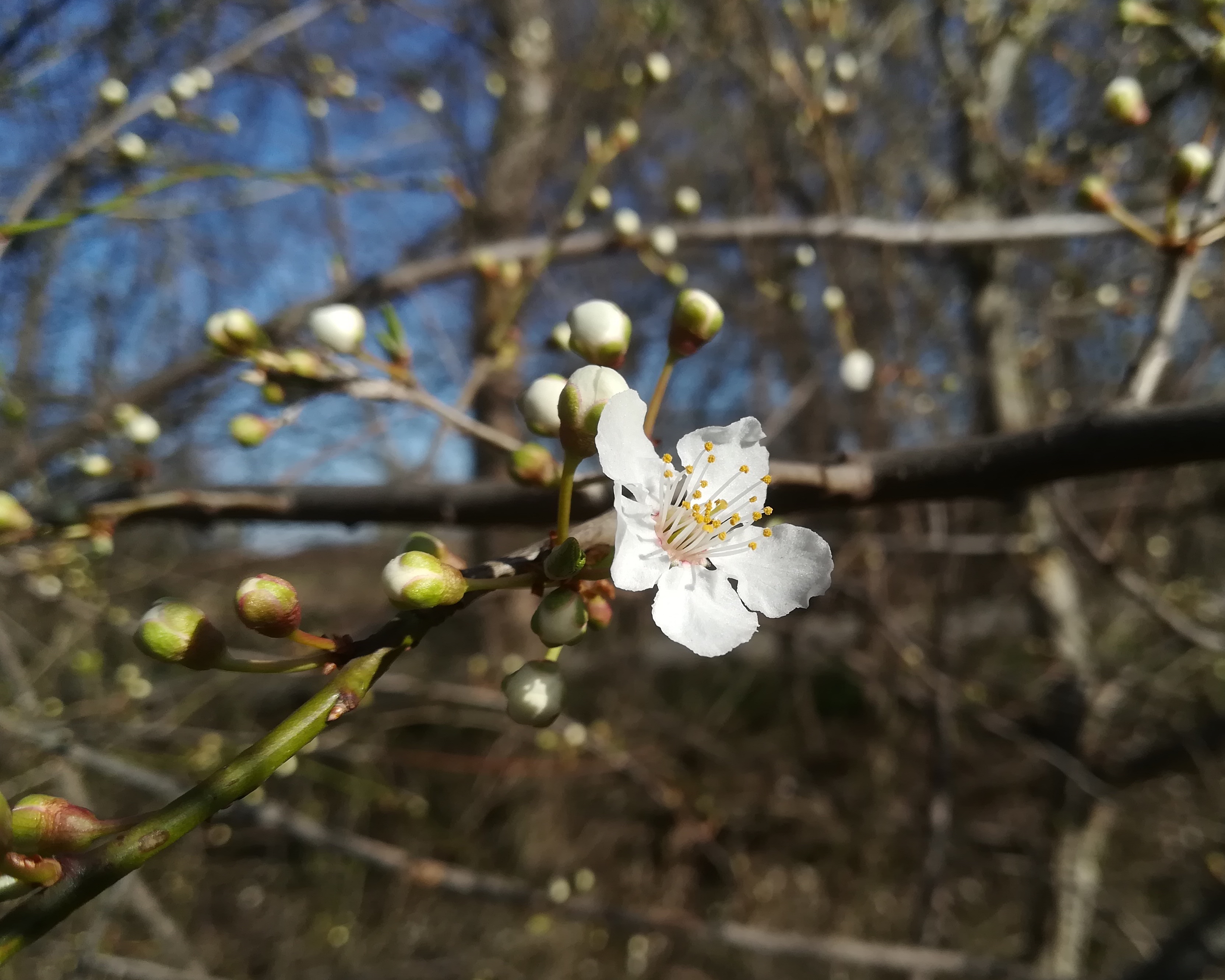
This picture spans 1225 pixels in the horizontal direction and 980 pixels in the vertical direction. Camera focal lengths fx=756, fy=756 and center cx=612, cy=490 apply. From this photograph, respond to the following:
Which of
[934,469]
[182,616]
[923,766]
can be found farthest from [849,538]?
[182,616]

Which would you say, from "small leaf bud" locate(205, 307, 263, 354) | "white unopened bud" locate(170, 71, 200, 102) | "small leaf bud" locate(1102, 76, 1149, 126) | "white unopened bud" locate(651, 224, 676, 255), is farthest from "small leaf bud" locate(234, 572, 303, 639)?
"white unopened bud" locate(170, 71, 200, 102)

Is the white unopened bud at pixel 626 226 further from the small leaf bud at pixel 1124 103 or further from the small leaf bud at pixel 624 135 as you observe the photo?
the small leaf bud at pixel 1124 103

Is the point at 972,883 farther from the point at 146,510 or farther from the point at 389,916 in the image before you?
the point at 146,510

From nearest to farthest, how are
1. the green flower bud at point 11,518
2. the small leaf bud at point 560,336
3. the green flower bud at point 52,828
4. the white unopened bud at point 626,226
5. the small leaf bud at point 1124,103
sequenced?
the green flower bud at point 52,828 < the green flower bud at point 11,518 < the small leaf bud at point 560,336 < the small leaf bud at point 1124,103 < the white unopened bud at point 626,226

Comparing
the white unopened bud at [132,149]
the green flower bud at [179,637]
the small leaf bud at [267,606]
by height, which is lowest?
the green flower bud at [179,637]

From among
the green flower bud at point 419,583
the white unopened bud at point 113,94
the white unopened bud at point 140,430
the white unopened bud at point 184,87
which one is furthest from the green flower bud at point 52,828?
the white unopened bud at point 184,87

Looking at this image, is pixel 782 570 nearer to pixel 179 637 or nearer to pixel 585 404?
pixel 585 404

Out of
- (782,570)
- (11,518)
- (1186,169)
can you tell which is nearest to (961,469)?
(782,570)
